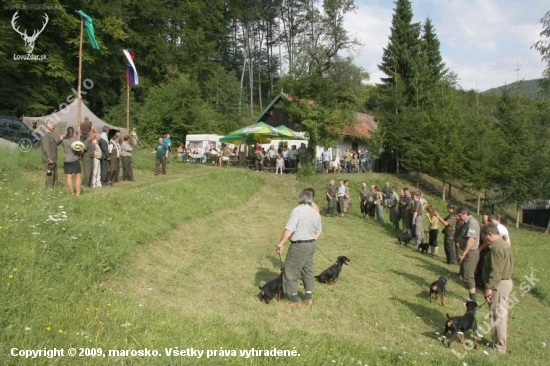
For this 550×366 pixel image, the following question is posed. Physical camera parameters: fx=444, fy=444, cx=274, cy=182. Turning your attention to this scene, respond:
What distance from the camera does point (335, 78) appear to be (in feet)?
78.8

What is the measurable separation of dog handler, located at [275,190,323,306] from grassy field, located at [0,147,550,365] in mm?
426

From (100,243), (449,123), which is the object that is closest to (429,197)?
(449,123)

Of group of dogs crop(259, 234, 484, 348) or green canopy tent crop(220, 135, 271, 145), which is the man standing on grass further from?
group of dogs crop(259, 234, 484, 348)

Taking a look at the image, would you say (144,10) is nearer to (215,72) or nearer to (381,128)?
(215,72)

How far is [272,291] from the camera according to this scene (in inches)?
277

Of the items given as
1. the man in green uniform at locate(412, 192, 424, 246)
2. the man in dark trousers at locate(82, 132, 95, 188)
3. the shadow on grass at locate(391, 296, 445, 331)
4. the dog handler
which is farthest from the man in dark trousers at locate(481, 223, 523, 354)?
the man in dark trousers at locate(82, 132, 95, 188)

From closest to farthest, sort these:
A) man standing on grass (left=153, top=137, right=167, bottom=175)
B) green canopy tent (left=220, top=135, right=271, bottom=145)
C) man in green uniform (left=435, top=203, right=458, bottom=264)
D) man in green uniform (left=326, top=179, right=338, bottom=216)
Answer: man in green uniform (left=435, top=203, right=458, bottom=264) < man in green uniform (left=326, top=179, right=338, bottom=216) < man standing on grass (left=153, top=137, right=167, bottom=175) < green canopy tent (left=220, top=135, right=271, bottom=145)

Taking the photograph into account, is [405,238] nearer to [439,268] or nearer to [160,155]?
[439,268]

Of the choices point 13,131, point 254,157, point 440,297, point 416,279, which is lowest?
point 416,279

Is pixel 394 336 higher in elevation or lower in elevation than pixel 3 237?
lower

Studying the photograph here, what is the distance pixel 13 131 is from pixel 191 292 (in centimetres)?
1497

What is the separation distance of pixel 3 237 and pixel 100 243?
157 centimetres

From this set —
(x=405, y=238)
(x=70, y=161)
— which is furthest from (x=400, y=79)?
(x=70, y=161)

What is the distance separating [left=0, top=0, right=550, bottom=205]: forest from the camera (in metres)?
23.7
